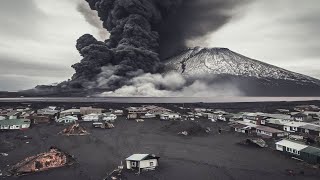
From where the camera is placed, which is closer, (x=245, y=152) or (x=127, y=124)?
(x=245, y=152)

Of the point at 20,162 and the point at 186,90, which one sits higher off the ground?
the point at 186,90

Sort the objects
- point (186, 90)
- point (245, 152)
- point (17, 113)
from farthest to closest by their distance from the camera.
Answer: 1. point (186, 90)
2. point (17, 113)
3. point (245, 152)

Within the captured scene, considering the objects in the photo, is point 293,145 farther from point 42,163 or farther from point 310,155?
point 42,163

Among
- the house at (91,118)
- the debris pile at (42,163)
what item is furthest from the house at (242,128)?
the debris pile at (42,163)

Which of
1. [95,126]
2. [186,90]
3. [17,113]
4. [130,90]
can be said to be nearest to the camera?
[95,126]

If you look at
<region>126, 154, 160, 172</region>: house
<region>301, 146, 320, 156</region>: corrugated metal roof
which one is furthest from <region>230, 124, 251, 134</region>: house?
<region>126, 154, 160, 172</region>: house

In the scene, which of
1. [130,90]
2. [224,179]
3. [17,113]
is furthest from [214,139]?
[130,90]

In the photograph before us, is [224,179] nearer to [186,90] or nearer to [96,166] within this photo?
[96,166]
